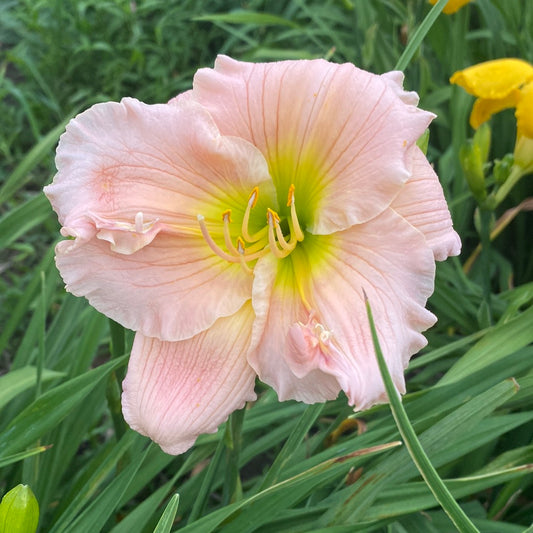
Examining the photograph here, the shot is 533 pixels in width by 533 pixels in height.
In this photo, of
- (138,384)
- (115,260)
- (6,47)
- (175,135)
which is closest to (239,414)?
(138,384)

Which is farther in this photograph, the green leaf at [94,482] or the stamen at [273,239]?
the green leaf at [94,482]

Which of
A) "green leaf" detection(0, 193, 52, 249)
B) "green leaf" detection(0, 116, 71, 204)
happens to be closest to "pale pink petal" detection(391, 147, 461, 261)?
A: "green leaf" detection(0, 193, 52, 249)

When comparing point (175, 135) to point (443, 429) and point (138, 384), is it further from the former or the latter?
point (443, 429)

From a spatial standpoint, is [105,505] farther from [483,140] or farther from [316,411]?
[483,140]

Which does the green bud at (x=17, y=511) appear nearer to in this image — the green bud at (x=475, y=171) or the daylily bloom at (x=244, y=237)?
the daylily bloom at (x=244, y=237)

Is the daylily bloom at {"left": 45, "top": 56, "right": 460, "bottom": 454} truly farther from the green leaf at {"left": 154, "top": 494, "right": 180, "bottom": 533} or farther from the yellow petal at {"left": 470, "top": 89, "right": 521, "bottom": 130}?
the yellow petal at {"left": 470, "top": 89, "right": 521, "bottom": 130}

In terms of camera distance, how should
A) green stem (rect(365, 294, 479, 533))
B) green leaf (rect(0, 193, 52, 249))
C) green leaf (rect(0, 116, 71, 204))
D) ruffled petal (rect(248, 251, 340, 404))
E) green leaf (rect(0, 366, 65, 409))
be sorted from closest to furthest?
green stem (rect(365, 294, 479, 533)), ruffled petal (rect(248, 251, 340, 404)), green leaf (rect(0, 366, 65, 409)), green leaf (rect(0, 193, 52, 249)), green leaf (rect(0, 116, 71, 204))

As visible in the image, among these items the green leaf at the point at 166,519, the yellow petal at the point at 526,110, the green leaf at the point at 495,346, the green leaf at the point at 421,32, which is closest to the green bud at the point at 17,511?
the green leaf at the point at 166,519
